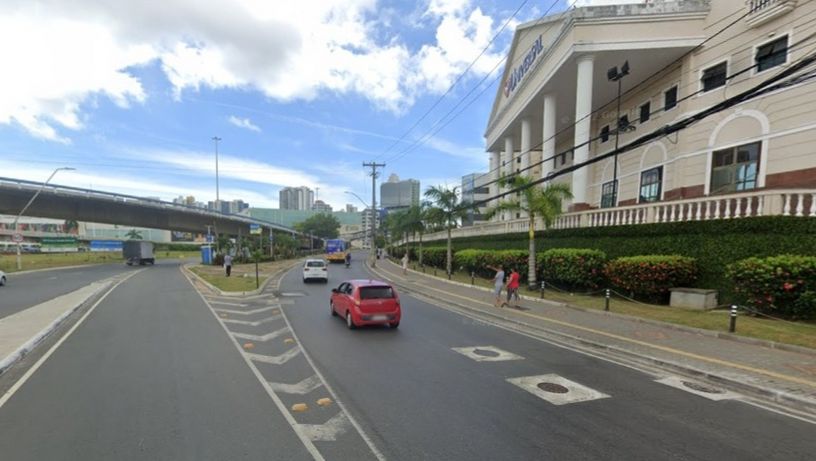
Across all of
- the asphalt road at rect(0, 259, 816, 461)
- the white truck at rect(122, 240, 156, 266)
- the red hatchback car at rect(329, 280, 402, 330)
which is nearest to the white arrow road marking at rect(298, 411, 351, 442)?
the asphalt road at rect(0, 259, 816, 461)

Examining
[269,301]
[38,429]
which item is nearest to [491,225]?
[269,301]

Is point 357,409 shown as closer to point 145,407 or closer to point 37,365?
point 145,407

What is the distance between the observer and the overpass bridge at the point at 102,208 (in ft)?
119

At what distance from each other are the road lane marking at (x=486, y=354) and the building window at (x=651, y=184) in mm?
20245

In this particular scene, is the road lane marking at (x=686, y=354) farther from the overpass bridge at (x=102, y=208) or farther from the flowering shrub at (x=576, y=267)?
the overpass bridge at (x=102, y=208)

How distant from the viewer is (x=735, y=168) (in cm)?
1916

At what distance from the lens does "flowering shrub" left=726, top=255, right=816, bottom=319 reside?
10.4m

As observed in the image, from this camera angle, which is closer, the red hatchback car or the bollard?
the bollard

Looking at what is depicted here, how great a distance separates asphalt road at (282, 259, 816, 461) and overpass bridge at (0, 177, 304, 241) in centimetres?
4268

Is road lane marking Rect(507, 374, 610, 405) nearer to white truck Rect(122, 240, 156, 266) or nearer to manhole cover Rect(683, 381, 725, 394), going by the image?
manhole cover Rect(683, 381, 725, 394)

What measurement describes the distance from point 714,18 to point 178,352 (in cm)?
2824

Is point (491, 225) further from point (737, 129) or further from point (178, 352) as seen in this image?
point (178, 352)

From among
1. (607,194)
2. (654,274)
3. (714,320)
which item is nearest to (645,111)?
(607,194)

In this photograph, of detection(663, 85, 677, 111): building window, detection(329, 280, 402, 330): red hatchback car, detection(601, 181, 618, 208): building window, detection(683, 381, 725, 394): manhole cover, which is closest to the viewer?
detection(683, 381, 725, 394): manhole cover
